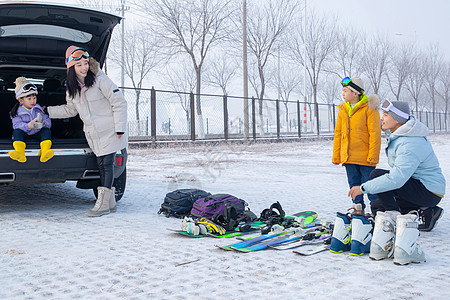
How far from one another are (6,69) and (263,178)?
4.35 m

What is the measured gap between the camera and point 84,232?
142 inches

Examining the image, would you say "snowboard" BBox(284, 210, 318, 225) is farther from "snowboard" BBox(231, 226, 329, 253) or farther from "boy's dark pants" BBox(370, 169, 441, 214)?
"boy's dark pants" BBox(370, 169, 441, 214)

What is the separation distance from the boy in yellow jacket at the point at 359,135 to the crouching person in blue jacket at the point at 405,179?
0.56 meters

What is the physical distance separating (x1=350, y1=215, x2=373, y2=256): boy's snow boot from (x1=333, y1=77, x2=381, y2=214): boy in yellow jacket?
47.5 inches

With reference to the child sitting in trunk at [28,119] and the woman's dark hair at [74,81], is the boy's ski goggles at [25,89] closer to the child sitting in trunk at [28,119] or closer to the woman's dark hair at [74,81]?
the child sitting in trunk at [28,119]

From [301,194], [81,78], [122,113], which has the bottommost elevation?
[301,194]

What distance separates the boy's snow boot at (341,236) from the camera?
9.69ft

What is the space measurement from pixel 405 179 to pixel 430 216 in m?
0.65

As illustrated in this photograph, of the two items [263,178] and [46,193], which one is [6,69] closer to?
[46,193]

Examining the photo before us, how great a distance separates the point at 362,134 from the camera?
4.12 m

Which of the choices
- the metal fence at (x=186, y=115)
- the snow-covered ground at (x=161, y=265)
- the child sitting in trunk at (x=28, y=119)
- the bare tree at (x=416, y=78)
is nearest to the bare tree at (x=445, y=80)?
the bare tree at (x=416, y=78)

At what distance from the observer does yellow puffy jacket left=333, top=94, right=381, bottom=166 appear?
4062 millimetres

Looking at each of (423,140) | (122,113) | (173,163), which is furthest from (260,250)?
(173,163)

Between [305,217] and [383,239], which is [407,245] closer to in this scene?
[383,239]
